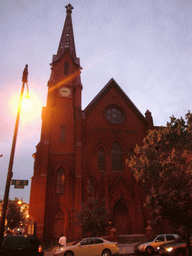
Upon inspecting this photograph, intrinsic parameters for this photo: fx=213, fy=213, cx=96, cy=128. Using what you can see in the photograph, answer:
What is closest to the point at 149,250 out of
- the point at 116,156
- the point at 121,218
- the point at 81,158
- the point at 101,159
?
the point at 121,218

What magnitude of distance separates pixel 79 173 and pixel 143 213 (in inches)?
311

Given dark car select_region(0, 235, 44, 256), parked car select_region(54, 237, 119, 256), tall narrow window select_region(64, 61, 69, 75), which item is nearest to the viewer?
dark car select_region(0, 235, 44, 256)

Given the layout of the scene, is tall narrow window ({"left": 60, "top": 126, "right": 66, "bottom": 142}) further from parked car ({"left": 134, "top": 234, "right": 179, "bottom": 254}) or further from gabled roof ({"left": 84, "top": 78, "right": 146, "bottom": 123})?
parked car ({"left": 134, "top": 234, "right": 179, "bottom": 254})

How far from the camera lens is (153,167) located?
48.4ft

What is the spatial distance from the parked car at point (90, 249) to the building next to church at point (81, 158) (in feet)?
25.0

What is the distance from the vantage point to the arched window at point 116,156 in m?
25.2

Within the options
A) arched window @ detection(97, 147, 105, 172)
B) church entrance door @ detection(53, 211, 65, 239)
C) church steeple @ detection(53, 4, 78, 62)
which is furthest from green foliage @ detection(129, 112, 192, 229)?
church steeple @ detection(53, 4, 78, 62)

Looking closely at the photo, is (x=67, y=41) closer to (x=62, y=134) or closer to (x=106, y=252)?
(x=62, y=134)

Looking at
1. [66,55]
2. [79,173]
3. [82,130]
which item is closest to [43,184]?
[79,173]

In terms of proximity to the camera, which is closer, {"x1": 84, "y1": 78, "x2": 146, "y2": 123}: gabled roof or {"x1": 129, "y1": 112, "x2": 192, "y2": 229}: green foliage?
{"x1": 129, "y1": 112, "x2": 192, "y2": 229}: green foliage

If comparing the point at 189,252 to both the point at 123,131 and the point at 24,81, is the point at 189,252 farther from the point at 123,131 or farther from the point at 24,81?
the point at 123,131

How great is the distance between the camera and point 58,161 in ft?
77.2

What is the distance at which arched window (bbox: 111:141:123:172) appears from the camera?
2522 cm

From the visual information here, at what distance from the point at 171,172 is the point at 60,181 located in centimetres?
1276
